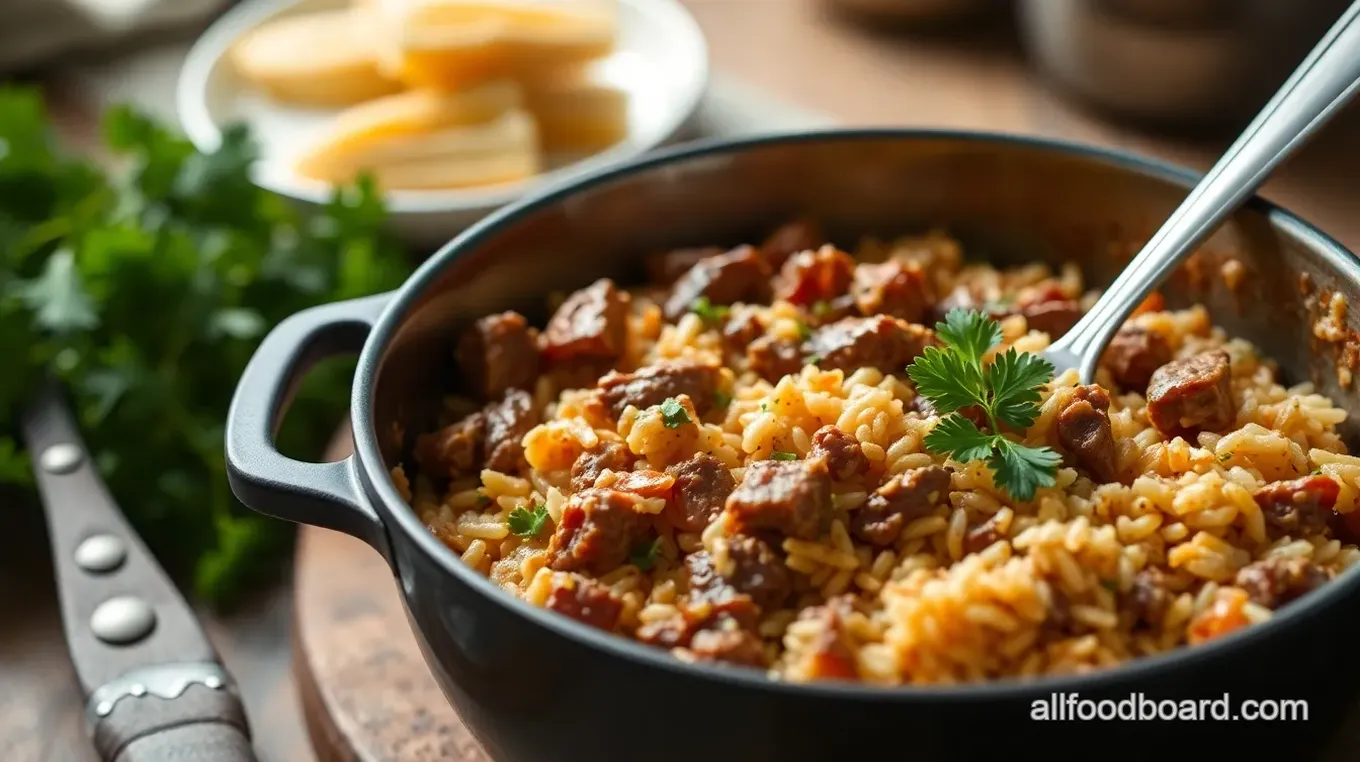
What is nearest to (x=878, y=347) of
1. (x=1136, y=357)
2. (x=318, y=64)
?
(x=1136, y=357)

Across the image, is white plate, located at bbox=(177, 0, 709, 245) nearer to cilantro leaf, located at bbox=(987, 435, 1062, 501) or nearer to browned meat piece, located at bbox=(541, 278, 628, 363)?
browned meat piece, located at bbox=(541, 278, 628, 363)

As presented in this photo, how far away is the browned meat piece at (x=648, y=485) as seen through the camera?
2443 millimetres

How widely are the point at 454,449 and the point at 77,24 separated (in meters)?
3.76

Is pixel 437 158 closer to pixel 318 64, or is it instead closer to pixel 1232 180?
pixel 318 64

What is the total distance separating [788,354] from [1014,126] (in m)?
2.40

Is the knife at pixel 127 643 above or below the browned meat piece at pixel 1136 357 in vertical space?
below

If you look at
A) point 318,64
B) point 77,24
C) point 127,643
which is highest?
point 77,24

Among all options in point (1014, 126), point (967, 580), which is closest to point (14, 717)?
point (967, 580)

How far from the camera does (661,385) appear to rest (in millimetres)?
2734

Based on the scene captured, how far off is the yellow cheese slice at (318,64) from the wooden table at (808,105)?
4.59 ft

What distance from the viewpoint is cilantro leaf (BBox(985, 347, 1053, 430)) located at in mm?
2471

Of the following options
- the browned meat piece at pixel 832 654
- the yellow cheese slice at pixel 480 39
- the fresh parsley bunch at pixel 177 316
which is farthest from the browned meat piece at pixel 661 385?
the yellow cheese slice at pixel 480 39

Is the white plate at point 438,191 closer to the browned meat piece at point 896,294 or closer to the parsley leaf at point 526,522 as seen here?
the browned meat piece at point 896,294

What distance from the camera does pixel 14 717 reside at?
3131 millimetres
